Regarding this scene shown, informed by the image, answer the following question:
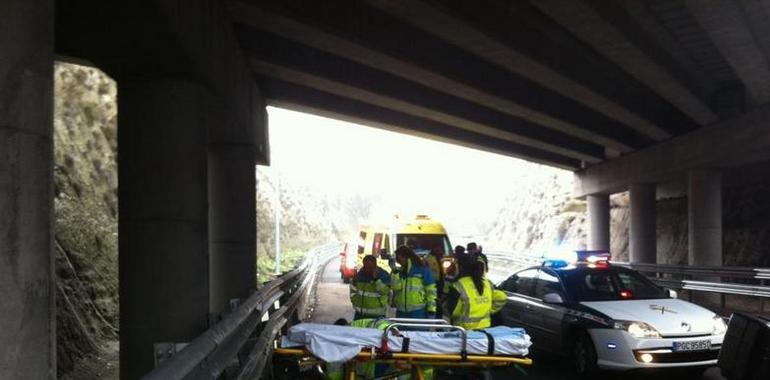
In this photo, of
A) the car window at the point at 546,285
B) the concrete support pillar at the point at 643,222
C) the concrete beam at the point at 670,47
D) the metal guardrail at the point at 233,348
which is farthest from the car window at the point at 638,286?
the concrete support pillar at the point at 643,222

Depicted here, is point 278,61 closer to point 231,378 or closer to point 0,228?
point 231,378

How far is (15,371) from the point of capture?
3979 millimetres

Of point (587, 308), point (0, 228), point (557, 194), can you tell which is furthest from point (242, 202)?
point (557, 194)

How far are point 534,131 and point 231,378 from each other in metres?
17.8

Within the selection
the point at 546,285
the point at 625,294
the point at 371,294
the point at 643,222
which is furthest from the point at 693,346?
the point at 643,222

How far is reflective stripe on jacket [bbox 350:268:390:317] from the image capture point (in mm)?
8141

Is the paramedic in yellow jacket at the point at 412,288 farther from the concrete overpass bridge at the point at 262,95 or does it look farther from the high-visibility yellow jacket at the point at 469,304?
the concrete overpass bridge at the point at 262,95

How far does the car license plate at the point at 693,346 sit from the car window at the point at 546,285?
1.75 meters

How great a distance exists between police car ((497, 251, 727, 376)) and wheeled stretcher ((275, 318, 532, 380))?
2.86 metres

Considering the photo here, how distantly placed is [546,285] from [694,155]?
1343cm

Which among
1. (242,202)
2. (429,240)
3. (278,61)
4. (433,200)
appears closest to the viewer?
(278,61)

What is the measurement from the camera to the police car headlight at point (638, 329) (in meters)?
7.99

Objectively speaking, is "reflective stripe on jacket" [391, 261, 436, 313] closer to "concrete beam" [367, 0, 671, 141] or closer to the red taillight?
the red taillight

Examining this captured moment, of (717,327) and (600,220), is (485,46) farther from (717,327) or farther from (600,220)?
(600,220)
